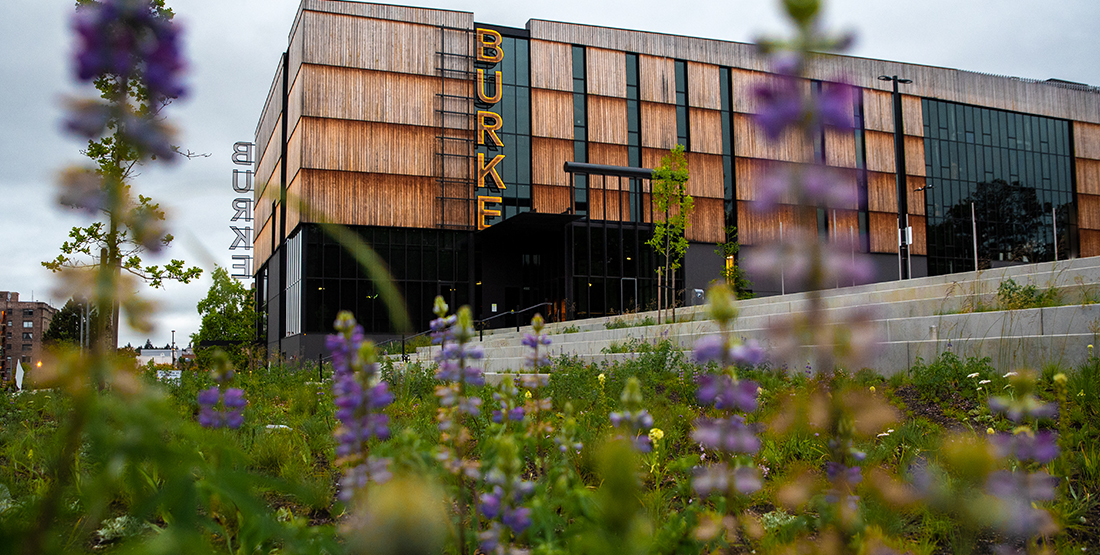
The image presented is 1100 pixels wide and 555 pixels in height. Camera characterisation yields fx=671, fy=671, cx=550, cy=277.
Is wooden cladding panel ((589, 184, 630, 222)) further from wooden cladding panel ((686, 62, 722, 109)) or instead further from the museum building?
wooden cladding panel ((686, 62, 722, 109))

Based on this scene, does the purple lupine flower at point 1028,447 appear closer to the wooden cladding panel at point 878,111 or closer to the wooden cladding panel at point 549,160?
the wooden cladding panel at point 549,160

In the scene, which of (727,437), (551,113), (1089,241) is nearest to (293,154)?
(551,113)

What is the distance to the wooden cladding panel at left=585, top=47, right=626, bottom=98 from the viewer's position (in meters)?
32.9

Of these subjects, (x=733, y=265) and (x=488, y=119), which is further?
(x=488, y=119)

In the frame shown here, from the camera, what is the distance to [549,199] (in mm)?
31531

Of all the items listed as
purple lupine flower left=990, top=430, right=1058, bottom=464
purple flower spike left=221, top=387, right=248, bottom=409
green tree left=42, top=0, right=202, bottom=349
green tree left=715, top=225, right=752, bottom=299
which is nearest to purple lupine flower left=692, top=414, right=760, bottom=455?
purple lupine flower left=990, top=430, right=1058, bottom=464

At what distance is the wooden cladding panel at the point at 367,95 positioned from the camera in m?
29.2

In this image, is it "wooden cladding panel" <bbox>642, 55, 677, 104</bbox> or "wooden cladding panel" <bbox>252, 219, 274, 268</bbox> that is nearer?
"wooden cladding panel" <bbox>642, 55, 677, 104</bbox>

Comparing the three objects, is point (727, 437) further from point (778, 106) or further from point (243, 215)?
point (243, 215)

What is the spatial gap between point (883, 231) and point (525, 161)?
19.6 meters

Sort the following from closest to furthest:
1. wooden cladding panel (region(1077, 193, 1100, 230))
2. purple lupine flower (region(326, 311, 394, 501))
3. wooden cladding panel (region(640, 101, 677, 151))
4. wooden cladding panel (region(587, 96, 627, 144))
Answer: purple lupine flower (region(326, 311, 394, 501))
wooden cladding panel (region(587, 96, 627, 144))
wooden cladding panel (region(640, 101, 677, 151))
wooden cladding panel (region(1077, 193, 1100, 230))

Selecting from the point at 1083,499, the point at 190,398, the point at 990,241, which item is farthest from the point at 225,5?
the point at 990,241

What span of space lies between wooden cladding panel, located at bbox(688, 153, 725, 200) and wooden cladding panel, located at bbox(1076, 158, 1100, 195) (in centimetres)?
2462

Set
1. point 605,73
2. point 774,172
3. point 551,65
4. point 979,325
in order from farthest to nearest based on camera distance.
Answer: point 605,73 < point 551,65 < point 979,325 < point 774,172
